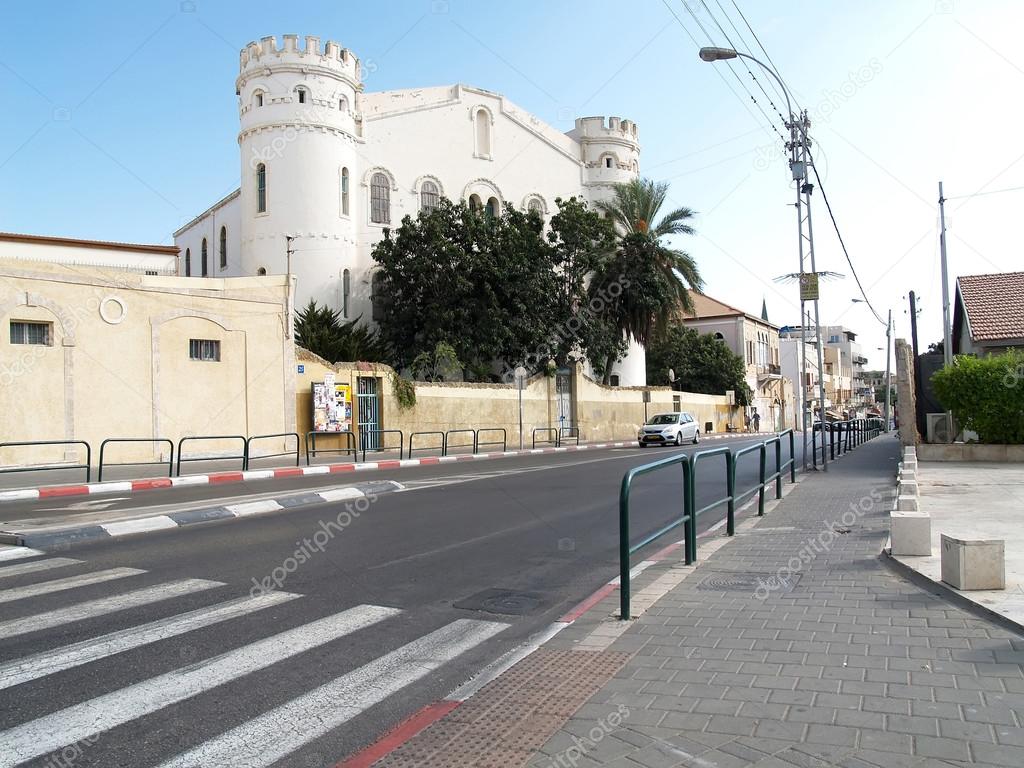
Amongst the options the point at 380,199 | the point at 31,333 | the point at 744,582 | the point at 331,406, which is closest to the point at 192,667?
the point at 744,582

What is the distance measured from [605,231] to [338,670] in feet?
123

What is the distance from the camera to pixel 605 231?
133 ft

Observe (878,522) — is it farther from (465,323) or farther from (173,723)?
(465,323)

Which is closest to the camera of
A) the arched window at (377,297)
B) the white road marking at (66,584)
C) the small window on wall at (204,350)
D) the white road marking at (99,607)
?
the white road marking at (99,607)

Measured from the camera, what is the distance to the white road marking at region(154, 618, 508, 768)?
Result: 3.66 meters

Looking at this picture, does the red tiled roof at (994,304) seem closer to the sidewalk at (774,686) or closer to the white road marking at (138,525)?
the sidewalk at (774,686)

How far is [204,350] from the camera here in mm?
23500

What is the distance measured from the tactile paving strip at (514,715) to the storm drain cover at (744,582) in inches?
80.8

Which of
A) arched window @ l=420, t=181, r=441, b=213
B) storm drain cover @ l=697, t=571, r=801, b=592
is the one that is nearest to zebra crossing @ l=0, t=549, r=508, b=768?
storm drain cover @ l=697, t=571, r=801, b=592

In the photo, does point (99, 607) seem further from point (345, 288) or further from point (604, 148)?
point (604, 148)

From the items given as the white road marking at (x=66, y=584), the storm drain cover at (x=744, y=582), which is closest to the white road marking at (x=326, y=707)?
the storm drain cover at (x=744, y=582)

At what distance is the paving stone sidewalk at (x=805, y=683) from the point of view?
3555 mm

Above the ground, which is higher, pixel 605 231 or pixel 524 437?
pixel 605 231

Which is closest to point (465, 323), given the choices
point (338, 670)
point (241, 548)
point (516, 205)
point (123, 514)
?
point (516, 205)
